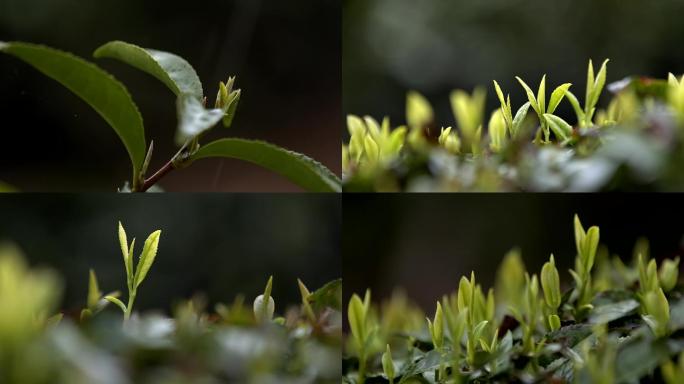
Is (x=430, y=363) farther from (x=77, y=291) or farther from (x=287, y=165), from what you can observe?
(x=77, y=291)


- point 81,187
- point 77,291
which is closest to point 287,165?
point 77,291

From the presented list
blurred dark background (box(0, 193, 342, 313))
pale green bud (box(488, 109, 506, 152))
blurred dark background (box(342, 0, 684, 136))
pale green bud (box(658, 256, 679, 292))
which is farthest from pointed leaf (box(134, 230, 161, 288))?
blurred dark background (box(342, 0, 684, 136))

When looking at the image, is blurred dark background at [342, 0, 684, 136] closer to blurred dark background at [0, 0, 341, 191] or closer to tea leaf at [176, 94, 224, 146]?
blurred dark background at [0, 0, 341, 191]

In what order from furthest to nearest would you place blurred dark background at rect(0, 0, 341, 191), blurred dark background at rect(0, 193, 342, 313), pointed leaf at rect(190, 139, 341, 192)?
1. blurred dark background at rect(0, 0, 341, 191)
2. blurred dark background at rect(0, 193, 342, 313)
3. pointed leaf at rect(190, 139, 341, 192)

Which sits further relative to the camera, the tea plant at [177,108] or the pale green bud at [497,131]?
the pale green bud at [497,131]

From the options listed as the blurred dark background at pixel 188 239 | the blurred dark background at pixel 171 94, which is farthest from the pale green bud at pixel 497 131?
the blurred dark background at pixel 171 94

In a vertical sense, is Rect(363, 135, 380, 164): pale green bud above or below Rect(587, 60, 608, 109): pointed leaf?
below

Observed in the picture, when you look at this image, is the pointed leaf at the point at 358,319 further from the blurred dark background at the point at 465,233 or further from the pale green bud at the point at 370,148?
the blurred dark background at the point at 465,233
